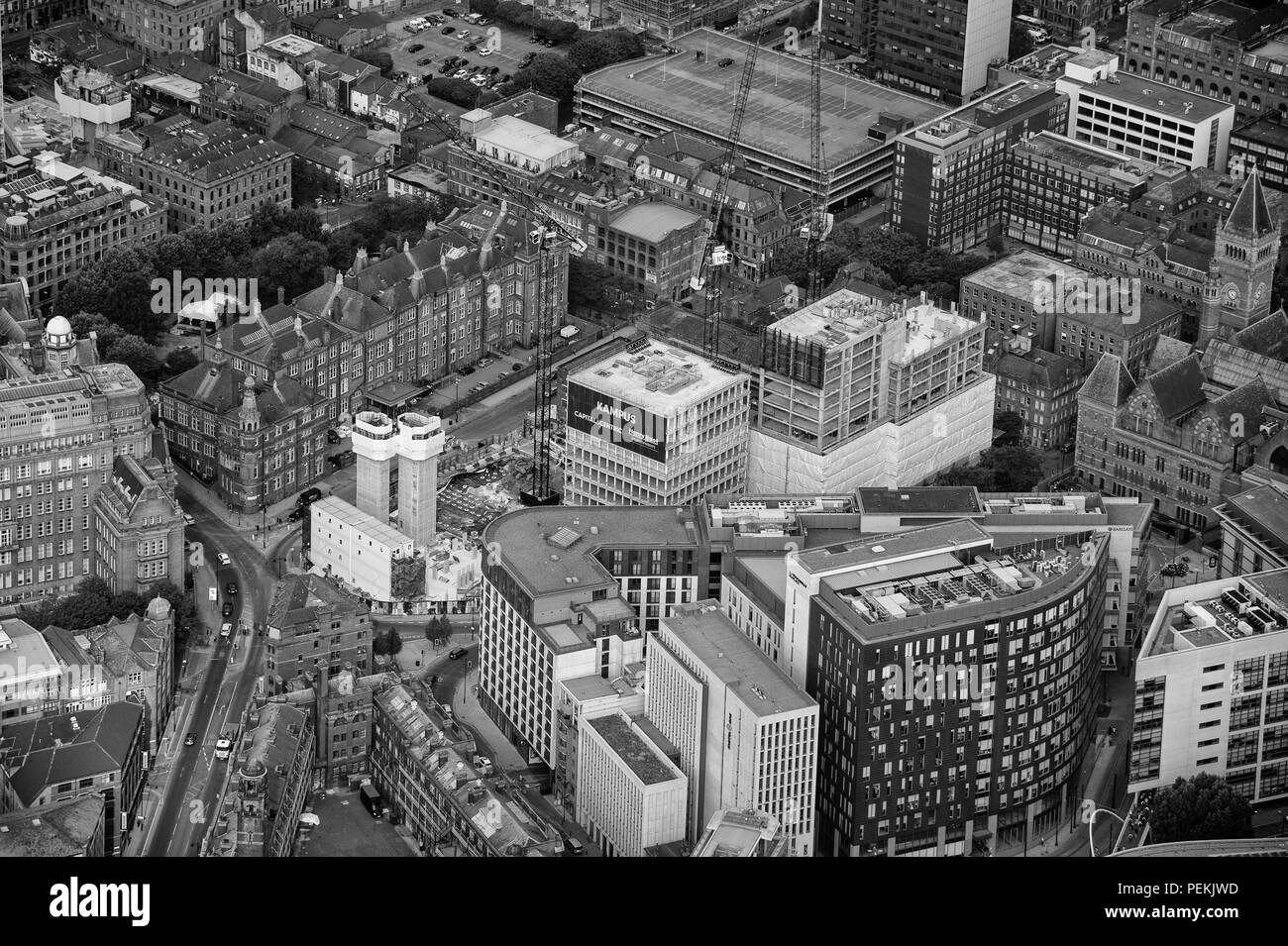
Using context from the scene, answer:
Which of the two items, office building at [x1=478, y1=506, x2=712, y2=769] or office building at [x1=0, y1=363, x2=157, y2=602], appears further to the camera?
office building at [x1=0, y1=363, x2=157, y2=602]

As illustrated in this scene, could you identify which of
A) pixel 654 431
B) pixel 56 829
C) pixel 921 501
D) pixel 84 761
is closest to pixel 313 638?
pixel 84 761

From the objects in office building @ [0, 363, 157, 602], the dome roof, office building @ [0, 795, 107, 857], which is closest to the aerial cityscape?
office building @ [0, 363, 157, 602]

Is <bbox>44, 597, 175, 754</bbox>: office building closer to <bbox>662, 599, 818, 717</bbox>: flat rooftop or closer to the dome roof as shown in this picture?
the dome roof

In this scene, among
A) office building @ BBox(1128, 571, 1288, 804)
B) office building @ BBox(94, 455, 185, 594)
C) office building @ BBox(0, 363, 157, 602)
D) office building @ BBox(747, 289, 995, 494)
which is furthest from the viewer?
office building @ BBox(747, 289, 995, 494)

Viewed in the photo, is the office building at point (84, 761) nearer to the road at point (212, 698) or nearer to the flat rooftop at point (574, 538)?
the road at point (212, 698)

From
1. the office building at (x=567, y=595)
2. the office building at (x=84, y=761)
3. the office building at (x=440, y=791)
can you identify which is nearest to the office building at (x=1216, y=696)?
the office building at (x=567, y=595)
